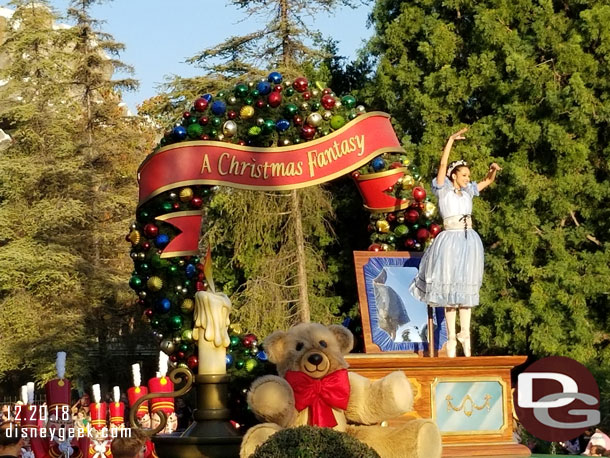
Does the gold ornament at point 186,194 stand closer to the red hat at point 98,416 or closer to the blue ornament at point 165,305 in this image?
the blue ornament at point 165,305

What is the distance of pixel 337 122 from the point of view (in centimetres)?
1201

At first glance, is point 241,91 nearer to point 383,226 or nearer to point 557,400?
point 383,226

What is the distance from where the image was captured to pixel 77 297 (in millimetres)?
25984

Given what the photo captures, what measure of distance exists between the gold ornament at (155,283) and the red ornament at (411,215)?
2.64 meters

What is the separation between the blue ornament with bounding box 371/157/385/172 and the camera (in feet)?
39.7

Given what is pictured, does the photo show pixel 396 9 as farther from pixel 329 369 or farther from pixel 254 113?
pixel 329 369

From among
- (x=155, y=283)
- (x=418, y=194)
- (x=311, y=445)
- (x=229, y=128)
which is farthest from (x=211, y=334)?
(x=418, y=194)

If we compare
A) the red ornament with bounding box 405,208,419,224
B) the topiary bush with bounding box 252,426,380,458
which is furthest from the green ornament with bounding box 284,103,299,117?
the topiary bush with bounding box 252,426,380,458

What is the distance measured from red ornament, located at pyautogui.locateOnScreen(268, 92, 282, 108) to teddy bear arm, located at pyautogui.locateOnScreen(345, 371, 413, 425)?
4500 mm

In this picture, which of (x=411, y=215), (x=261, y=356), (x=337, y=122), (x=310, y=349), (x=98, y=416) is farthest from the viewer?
(x=98, y=416)

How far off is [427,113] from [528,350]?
14.1 ft

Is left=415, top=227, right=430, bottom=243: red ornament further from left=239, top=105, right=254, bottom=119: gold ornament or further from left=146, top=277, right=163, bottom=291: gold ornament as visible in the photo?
left=146, top=277, right=163, bottom=291: gold ornament

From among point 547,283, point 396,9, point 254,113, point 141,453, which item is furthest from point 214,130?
point 396,9

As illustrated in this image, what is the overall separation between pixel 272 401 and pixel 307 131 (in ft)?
16.1
